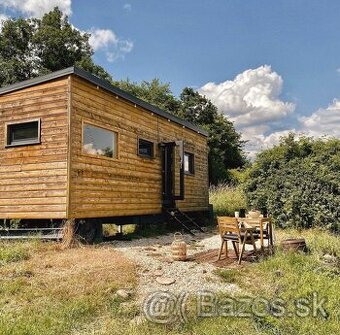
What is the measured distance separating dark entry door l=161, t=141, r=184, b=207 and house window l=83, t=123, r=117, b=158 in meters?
3.16

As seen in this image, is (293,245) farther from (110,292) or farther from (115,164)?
(115,164)

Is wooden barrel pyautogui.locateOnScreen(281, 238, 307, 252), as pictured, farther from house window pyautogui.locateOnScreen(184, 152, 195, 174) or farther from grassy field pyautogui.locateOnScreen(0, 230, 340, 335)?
house window pyautogui.locateOnScreen(184, 152, 195, 174)

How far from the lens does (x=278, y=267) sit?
667 centimetres

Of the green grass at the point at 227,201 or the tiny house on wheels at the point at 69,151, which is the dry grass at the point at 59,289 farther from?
the green grass at the point at 227,201

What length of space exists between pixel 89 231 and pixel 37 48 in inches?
1037

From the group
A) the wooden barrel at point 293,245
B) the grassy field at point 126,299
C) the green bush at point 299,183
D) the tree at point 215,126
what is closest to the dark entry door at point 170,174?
the green bush at point 299,183

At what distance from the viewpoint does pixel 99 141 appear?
9.98 m

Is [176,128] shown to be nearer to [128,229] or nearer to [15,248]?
[128,229]

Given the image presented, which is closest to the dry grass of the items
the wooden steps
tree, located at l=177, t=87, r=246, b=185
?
the wooden steps

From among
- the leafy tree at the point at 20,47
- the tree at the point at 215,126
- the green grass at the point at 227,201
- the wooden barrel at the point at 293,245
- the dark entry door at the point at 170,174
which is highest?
the leafy tree at the point at 20,47

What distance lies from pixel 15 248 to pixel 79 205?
76.2 inches

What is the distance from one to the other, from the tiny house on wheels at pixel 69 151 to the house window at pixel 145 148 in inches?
12.0

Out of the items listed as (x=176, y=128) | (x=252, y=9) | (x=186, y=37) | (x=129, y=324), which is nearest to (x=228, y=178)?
(x=176, y=128)

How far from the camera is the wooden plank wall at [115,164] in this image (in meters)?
9.12
